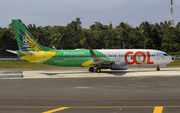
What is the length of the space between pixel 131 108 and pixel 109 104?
1.69m

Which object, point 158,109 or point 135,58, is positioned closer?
point 158,109

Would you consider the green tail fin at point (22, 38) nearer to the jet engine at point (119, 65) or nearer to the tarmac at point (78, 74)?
the tarmac at point (78, 74)

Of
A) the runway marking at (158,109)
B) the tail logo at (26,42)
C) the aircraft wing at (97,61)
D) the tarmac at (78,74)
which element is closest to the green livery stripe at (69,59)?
the aircraft wing at (97,61)

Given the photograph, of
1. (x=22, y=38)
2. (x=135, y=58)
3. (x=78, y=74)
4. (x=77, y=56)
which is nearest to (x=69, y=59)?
(x=77, y=56)

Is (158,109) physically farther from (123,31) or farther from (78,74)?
(123,31)

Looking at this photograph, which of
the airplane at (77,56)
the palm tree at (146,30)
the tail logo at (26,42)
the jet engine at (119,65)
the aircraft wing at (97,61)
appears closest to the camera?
the aircraft wing at (97,61)

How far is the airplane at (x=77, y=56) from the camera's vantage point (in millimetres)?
36600

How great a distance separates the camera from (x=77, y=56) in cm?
3744

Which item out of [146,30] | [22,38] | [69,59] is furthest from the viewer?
[146,30]

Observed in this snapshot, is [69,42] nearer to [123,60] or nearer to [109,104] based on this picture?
[123,60]

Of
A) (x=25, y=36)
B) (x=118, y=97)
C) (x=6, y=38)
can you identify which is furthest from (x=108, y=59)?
(x=6, y=38)

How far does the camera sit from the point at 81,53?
1487 inches

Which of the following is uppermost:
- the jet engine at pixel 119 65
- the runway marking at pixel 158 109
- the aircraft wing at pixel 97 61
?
the aircraft wing at pixel 97 61

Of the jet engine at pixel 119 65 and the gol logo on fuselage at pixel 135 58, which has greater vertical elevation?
the gol logo on fuselage at pixel 135 58
